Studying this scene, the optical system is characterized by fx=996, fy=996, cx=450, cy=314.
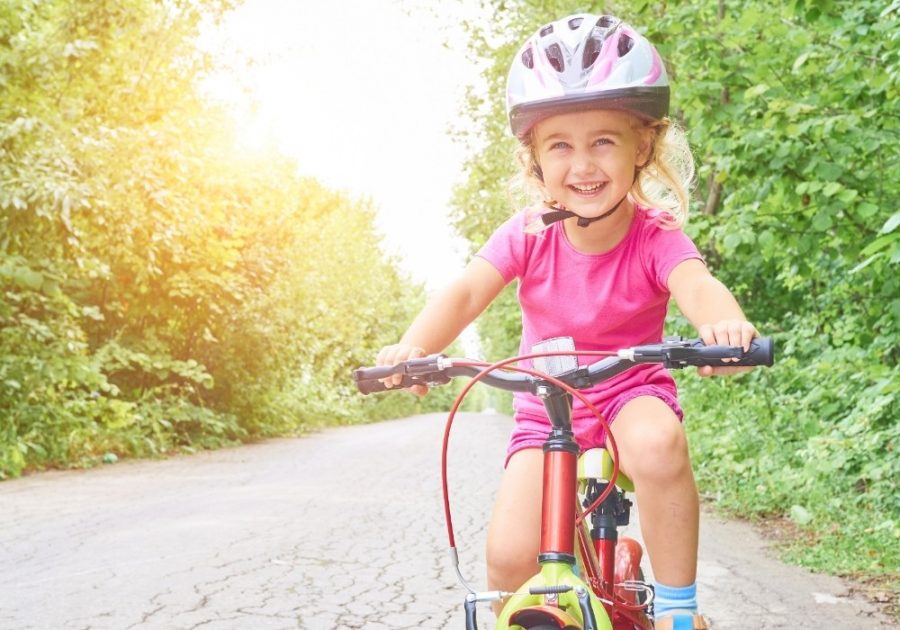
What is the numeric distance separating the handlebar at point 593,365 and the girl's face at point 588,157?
0.65m

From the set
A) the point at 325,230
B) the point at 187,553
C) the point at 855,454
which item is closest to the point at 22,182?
the point at 187,553

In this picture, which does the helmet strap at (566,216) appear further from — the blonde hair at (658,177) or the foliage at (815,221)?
the foliage at (815,221)

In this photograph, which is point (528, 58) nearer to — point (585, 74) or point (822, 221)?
point (585, 74)

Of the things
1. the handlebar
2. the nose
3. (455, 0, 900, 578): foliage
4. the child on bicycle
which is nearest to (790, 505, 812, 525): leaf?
(455, 0, 900, 578): foliage

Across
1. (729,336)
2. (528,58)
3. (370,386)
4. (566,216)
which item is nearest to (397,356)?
(370,386)

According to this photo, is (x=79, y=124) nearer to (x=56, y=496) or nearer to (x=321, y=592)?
(x=56, y=496)

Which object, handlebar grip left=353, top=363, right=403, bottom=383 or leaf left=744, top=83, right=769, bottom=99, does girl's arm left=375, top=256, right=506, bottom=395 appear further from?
leaf left=744, top=83, right=769, bottom=99

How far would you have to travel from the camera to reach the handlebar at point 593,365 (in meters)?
2.12

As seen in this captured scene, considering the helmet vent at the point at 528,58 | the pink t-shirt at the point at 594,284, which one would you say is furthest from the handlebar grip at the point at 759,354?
the helmet vent at the point at 528,58

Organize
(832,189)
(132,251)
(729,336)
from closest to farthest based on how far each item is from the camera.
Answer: (729,336)
(832,189)
(132,251)

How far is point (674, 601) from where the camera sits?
97.8 inches

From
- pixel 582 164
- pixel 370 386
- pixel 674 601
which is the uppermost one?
pixel 582 164

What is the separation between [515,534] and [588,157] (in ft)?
3.38

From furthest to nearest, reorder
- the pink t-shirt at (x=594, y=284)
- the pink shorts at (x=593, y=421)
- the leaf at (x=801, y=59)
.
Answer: the leaf at (x=801, y=59) → the pink t-shirt at (x=594, y=284) → the pink shorts at (x=593, y=421)
